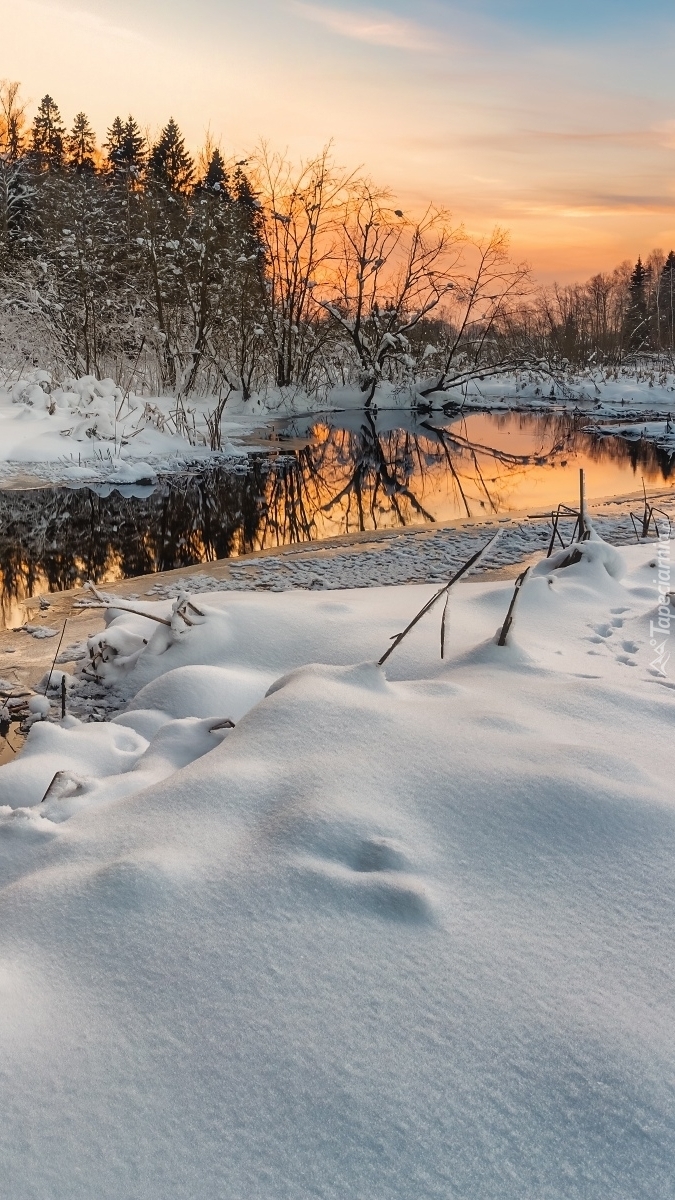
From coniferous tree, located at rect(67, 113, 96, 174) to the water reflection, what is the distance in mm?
32710

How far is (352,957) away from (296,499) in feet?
32.3

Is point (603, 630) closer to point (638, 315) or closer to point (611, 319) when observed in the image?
point (638, 315)

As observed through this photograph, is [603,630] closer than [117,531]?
Yes

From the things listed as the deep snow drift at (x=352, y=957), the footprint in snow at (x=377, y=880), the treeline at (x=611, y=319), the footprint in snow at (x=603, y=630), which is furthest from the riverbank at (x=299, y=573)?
the treeline at (x=611, y=319)

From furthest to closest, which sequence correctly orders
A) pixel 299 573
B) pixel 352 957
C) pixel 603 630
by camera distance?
pixel 299 573
pixel 603 630
pixel 352 957

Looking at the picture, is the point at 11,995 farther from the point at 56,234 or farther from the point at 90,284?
the point at 56,234

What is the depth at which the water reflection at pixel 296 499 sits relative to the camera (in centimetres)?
807

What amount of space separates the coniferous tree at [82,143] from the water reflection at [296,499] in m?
32.7

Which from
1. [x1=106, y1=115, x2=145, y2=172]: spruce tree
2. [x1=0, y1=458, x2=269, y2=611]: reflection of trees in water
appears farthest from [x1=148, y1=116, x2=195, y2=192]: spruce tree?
[x1=0, y1=458, x2=269, y2=611]: reflection of trees in water

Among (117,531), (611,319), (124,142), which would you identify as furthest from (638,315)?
(117,531)

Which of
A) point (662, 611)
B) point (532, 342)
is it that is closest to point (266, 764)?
point (662, 611)

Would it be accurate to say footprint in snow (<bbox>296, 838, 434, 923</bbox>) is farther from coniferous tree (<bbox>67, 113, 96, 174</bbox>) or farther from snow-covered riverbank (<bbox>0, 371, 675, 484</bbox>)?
coniferous tree (<bbox>67, 113, 96, 174</bbox>)

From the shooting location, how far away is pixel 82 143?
138 ft

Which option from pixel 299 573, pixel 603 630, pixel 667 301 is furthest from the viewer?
pixel 667 301
